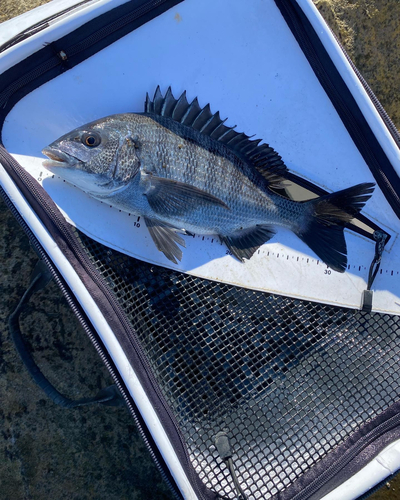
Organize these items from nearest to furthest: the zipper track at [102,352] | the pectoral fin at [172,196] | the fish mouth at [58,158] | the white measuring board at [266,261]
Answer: the zipper track at [102,352], the fish mouth at [58,158], the pectoral fin at [172,196], the white measuring board at [266,261]

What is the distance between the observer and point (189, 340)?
2.02 m

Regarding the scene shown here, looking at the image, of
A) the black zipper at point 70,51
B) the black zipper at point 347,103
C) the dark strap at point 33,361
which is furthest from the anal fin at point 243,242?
the black zipper at point 70,51

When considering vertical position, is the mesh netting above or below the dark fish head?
below

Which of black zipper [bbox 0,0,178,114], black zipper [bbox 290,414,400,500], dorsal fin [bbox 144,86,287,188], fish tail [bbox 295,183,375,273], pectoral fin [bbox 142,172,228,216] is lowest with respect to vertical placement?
black zipper [bbox 290,414,400,500]

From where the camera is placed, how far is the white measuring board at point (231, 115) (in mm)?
2080

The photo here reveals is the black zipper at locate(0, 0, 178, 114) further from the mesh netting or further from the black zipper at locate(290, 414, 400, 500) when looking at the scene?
the black zipper at locate(290, 414, 400, 500)

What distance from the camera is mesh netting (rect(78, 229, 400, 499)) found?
6.08 feet

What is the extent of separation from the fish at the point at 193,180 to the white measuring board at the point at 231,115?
0.11m

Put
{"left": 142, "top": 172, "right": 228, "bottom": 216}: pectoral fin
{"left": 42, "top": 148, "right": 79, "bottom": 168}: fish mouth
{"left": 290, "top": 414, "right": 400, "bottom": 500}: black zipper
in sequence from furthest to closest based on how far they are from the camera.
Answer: {"left": 142, "top": 172, "right": 228, "bottom": 216}: pectoral fin → {"left": 42, "top": 148, "right": 79, "bottom": 168}: fish mouth → {"left": 290, "top": 414, "right": 400, "bottom": 500}: black zipper

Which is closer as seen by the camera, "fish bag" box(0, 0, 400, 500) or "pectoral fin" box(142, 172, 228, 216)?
"fish bag" box(0, 0, 400, 500)

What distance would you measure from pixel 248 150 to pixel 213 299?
0.89 meters

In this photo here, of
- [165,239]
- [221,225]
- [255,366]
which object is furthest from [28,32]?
[255,366]

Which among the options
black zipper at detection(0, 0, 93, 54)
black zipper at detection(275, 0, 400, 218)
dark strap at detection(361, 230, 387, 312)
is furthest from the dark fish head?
dark strap at detection(361, 230, 387, 312)

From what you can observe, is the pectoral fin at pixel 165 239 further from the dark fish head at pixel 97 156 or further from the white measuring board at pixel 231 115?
the dark fish head at pixel 97 156
